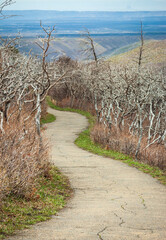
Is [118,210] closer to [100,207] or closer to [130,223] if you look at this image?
[100,207]

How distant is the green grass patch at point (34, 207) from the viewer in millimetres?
6110

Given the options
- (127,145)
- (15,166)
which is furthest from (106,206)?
(127,145)

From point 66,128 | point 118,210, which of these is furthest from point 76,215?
point 66,128

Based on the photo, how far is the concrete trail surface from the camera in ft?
18.6

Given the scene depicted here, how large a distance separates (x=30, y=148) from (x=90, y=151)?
8.83 metres

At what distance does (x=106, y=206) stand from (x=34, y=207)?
4.95 ft

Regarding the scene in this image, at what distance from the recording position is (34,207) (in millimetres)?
7508

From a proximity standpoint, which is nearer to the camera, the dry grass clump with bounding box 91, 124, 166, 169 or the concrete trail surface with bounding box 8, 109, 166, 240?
the concrete trail surface with bounding box 8, 109, 166, 240

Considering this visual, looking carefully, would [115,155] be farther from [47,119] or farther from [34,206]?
[47,119]

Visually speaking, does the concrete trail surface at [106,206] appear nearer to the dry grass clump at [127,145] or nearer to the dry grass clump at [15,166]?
the dry grass clump at [15,166]

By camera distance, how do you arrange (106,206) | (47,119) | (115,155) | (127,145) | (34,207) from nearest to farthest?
(34,207) < (106,206) < (115,155) < (127,145) < (47,119)

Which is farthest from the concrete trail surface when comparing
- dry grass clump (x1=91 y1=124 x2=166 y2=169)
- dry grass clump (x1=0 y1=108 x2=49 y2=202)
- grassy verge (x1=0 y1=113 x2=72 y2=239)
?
dry grass clump (x1=91 y1=124 x2=166 y2=169)

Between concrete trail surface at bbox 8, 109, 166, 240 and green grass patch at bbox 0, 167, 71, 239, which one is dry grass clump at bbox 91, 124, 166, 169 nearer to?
concrete trail surface at bbox 8, 109, 166, 240

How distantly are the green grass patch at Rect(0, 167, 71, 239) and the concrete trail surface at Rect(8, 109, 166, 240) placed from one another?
211 mm
